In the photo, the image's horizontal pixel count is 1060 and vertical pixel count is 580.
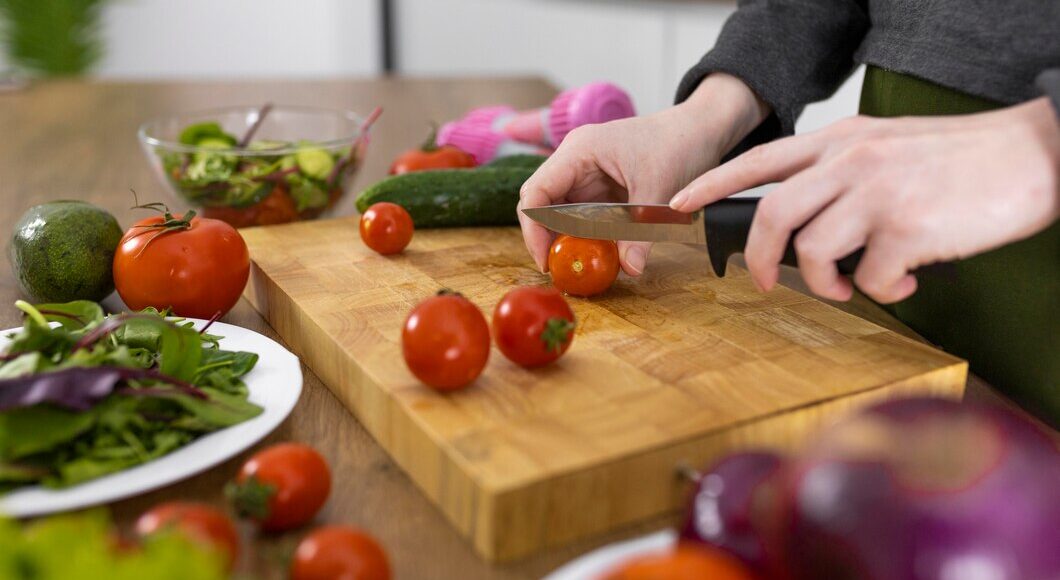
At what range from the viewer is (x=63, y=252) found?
49.6 inches

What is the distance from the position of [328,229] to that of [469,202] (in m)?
0.23

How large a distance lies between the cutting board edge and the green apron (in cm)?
24

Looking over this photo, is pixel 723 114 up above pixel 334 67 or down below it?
above

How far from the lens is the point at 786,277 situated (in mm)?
1518

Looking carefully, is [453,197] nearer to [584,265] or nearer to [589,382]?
[584,265]

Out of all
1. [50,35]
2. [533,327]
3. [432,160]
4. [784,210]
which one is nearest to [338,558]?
[533,327]

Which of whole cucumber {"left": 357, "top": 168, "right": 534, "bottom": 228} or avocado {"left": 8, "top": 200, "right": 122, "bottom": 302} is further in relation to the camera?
whole cucumber {"left": 357, "top": 168, "right": 534, "bottom": 228}

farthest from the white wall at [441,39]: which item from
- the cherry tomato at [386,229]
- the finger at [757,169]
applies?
the finger at [757,169]

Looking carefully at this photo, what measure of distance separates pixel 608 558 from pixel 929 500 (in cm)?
25

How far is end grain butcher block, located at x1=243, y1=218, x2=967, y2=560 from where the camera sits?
825mm

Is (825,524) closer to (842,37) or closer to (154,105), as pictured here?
(842,37)

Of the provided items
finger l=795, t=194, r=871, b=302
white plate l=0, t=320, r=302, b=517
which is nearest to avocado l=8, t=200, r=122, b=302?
white plate l=0, t=320, r=302, b=517

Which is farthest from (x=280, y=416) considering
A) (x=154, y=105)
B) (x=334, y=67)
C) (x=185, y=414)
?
(x=334, y=67)

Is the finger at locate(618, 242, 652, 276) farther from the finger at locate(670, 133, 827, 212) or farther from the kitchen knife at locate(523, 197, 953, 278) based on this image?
the finger at locate(670, 133, 827, 212)
